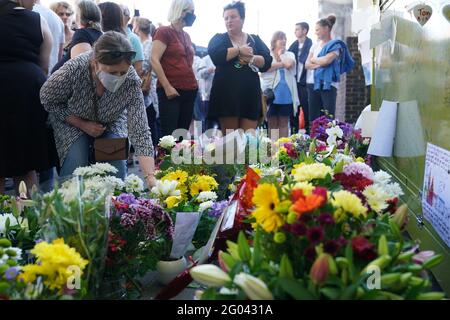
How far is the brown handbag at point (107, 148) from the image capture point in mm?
3309

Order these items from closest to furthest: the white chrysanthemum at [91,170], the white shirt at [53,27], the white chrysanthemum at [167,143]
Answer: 1. the white chrysanthemum at [91,170]
2. the white chrysanthemum at [167,143]
3. the white shirt at [53,27]

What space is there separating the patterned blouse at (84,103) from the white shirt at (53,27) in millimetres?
1294

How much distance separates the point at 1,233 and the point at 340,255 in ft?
3.98

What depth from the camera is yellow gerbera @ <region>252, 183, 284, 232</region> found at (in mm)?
1252

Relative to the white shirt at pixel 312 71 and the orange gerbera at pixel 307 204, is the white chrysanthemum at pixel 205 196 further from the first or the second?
the white shirt at pixel 312 71

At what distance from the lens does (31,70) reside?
11.7ft

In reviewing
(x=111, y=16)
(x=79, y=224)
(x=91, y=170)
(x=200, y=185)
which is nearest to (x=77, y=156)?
(x=91, y=170)

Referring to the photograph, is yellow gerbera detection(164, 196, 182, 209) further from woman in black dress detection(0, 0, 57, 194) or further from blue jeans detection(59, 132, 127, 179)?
woman in black dress detection(0, 0, 57, 194)

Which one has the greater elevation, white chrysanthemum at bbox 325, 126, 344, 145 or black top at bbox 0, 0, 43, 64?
black top at bbox 0, 0, 43, 64

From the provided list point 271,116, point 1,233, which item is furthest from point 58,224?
point 271,116

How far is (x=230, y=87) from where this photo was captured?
4676 mm

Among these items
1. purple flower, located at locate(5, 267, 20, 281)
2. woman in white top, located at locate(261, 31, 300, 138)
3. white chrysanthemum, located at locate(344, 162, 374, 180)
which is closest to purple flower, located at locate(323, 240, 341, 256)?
white chrysanthemum, located at locate(344, 162, 374, 180)

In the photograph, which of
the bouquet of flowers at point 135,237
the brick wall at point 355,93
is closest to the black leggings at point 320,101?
the brick wall at point 355,93
